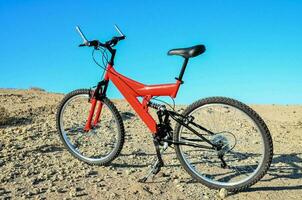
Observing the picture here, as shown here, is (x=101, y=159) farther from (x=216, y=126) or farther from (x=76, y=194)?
(x=216, y=126)

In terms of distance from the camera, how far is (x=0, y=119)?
9.69m

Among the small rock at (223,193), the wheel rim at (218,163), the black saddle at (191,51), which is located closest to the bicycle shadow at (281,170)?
the wheel rim at (218,163)

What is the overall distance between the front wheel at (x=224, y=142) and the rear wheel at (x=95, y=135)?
1104 mm

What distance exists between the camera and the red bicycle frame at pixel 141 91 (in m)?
6.03

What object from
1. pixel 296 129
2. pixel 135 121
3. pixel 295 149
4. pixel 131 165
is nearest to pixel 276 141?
pixel 295 149

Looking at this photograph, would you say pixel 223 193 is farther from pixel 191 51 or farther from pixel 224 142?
pixel 191 51

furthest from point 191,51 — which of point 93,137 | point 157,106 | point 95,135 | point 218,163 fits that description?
point 93,137

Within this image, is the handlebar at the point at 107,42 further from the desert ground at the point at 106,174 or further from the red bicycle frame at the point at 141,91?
the desert ground at the point at 106,174

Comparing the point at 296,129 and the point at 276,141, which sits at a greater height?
the point at 296,129

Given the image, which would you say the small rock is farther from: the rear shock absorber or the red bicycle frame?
the rear shock absorber

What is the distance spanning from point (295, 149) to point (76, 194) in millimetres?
4905

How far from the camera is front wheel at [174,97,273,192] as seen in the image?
5.65m

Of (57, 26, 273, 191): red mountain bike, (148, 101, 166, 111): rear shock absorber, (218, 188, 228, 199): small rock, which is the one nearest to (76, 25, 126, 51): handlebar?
(57, 26, 273, 191): red mountain bike

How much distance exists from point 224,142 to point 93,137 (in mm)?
2516
